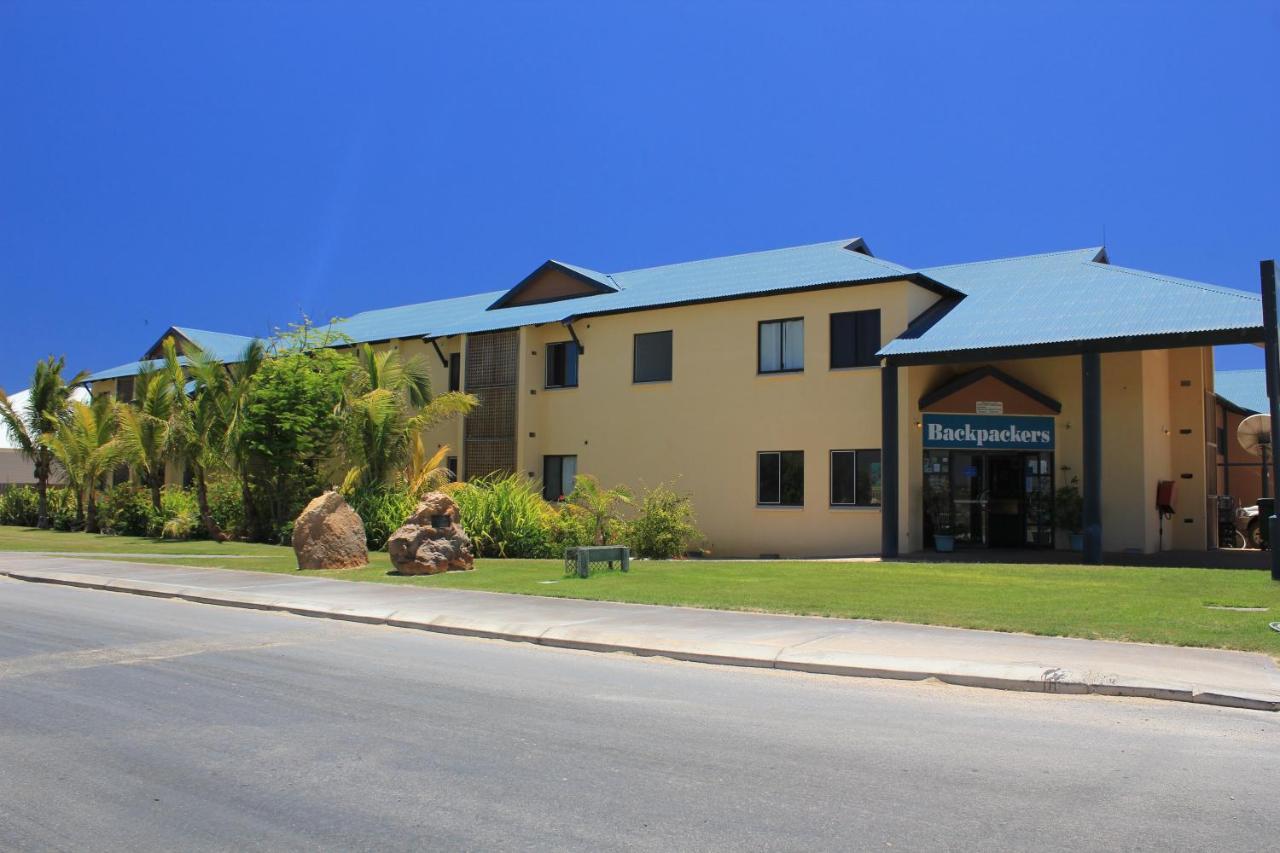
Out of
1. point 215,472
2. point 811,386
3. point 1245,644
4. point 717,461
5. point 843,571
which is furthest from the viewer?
point 215,472

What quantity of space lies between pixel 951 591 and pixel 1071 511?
9.64 metres

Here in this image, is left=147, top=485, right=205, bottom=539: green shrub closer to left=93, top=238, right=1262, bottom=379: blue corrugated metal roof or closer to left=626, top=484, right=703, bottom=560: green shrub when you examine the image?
left=93, top=238, right=1262, bottom=379: blue corrugated metal roof

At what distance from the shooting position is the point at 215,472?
33.3m

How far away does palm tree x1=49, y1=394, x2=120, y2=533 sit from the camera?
36656 mm

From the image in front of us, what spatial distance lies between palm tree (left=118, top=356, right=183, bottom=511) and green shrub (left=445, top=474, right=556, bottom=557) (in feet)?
43.0

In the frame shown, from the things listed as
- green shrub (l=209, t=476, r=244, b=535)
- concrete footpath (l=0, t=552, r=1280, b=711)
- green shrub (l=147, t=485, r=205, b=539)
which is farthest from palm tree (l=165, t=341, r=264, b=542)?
concrete footpath (l=0, t=552, r=1280, b=711)

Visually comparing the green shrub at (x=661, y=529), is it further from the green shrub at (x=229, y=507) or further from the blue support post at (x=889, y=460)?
the green shrub at (x=229, y=507)

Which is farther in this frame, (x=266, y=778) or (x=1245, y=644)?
(x=1245, y=644)

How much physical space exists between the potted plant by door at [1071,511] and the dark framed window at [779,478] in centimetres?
580

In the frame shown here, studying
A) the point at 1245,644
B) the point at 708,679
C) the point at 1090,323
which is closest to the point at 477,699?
the point at 708,679

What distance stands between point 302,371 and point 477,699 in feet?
74.9

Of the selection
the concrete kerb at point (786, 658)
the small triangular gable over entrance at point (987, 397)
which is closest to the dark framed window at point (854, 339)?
the small triangular gable over entrance at point (987, 397)

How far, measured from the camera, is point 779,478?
83.4ft

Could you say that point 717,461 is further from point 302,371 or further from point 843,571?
point 302,371
